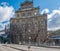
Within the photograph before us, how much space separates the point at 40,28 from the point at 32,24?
168 inches

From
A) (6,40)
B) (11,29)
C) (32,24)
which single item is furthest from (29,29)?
(6,40)

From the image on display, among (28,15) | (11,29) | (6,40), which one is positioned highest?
(28,15)

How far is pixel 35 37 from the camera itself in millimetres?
59219

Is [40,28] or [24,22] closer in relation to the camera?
[40,28]

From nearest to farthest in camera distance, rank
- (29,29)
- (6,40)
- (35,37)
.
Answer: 1. (35,37)
2. (29,29)
3. (6,40)

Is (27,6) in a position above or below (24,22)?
above

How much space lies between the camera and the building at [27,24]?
60947 millimetres

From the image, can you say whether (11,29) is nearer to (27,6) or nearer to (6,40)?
(6,40)

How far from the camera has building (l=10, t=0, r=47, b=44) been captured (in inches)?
2399

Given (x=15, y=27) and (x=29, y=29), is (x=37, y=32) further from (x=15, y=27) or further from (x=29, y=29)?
(x=15, y=27)

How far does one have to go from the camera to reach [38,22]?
209ft

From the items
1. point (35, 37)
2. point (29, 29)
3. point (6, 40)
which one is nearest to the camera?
point (35, 37)

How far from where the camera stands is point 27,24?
64938 millimetres

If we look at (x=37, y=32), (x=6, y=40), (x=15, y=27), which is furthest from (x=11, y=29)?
(x=37, y=32)
